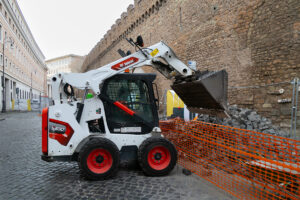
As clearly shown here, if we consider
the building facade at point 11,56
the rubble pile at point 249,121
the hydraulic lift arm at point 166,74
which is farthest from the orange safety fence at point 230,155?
the building facade at point 11,56

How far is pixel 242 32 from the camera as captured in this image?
33.0 ft

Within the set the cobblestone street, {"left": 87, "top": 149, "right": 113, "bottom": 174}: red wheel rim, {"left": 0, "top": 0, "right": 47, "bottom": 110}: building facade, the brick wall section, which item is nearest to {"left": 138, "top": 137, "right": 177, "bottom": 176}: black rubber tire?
the cobblestone street

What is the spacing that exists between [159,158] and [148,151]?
291 millimetres

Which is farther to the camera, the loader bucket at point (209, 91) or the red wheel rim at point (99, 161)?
the loader bucket at point (209, 91)

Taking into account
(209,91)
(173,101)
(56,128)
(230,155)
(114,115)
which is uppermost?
(209,91)

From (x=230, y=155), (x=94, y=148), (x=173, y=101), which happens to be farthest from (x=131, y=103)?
(x=173, y=101)

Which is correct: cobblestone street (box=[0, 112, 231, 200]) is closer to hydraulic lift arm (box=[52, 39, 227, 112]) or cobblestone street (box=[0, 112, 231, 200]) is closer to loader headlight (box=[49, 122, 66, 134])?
loader headlight (box=[49, 122, 66, 134])

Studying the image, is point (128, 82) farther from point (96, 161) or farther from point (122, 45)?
point (122, 45)

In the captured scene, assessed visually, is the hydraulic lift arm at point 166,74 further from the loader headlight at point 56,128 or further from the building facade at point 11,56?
the building facade at point 11,56

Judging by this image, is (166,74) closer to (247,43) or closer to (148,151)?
(148,151)

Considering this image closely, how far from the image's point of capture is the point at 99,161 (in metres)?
4.06

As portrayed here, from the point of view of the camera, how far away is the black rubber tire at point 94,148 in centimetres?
392

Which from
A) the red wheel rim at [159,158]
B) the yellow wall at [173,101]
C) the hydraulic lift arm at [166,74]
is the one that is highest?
the hydraulic lift arm at [166,74]

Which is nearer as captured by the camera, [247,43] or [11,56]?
[247,43]
